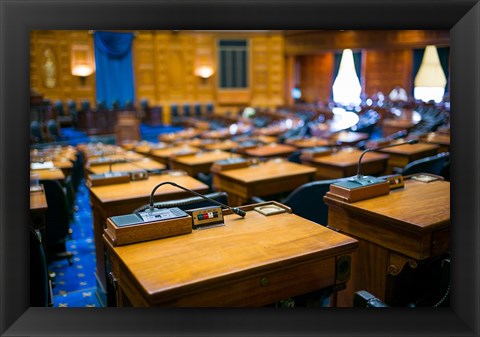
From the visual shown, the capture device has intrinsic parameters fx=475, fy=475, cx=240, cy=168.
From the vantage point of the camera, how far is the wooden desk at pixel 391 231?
82.4 inches

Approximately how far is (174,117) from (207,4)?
1124 centimetres

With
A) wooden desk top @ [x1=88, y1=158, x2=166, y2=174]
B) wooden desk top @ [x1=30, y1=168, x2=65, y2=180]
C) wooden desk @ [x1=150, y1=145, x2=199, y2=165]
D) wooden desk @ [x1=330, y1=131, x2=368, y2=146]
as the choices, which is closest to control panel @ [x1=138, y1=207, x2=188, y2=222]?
wooden desk top @ [x1=30, y1=168, x2=65, y2=180]

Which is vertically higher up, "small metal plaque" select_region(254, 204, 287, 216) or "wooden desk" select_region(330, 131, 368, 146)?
"wooden desk" select_region(330, 131, 368, 146)

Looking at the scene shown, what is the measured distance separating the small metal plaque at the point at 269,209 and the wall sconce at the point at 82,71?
1119 cm

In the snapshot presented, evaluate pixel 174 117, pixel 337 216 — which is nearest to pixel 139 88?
pixel 174 117

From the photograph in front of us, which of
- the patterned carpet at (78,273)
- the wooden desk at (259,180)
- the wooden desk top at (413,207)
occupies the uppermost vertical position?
the wooden desk top at (413,207)

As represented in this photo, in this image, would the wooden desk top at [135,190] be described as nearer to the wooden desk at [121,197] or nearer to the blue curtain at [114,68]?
the wooden desk at [121,197]

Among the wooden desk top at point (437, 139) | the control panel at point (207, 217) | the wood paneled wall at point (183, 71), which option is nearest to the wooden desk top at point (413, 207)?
the control panel at point (207, 217)

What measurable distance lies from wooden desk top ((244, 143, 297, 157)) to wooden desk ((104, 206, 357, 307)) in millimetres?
3042

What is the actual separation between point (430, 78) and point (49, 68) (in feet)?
33.8

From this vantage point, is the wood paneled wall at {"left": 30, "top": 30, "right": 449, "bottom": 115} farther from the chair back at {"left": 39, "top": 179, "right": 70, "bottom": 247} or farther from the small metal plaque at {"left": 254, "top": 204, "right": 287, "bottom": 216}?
the small metal plaque at {"left": 254, "top": 204, "right": 287, "bottom": 216}

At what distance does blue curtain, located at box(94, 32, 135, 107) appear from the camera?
12.4 m
